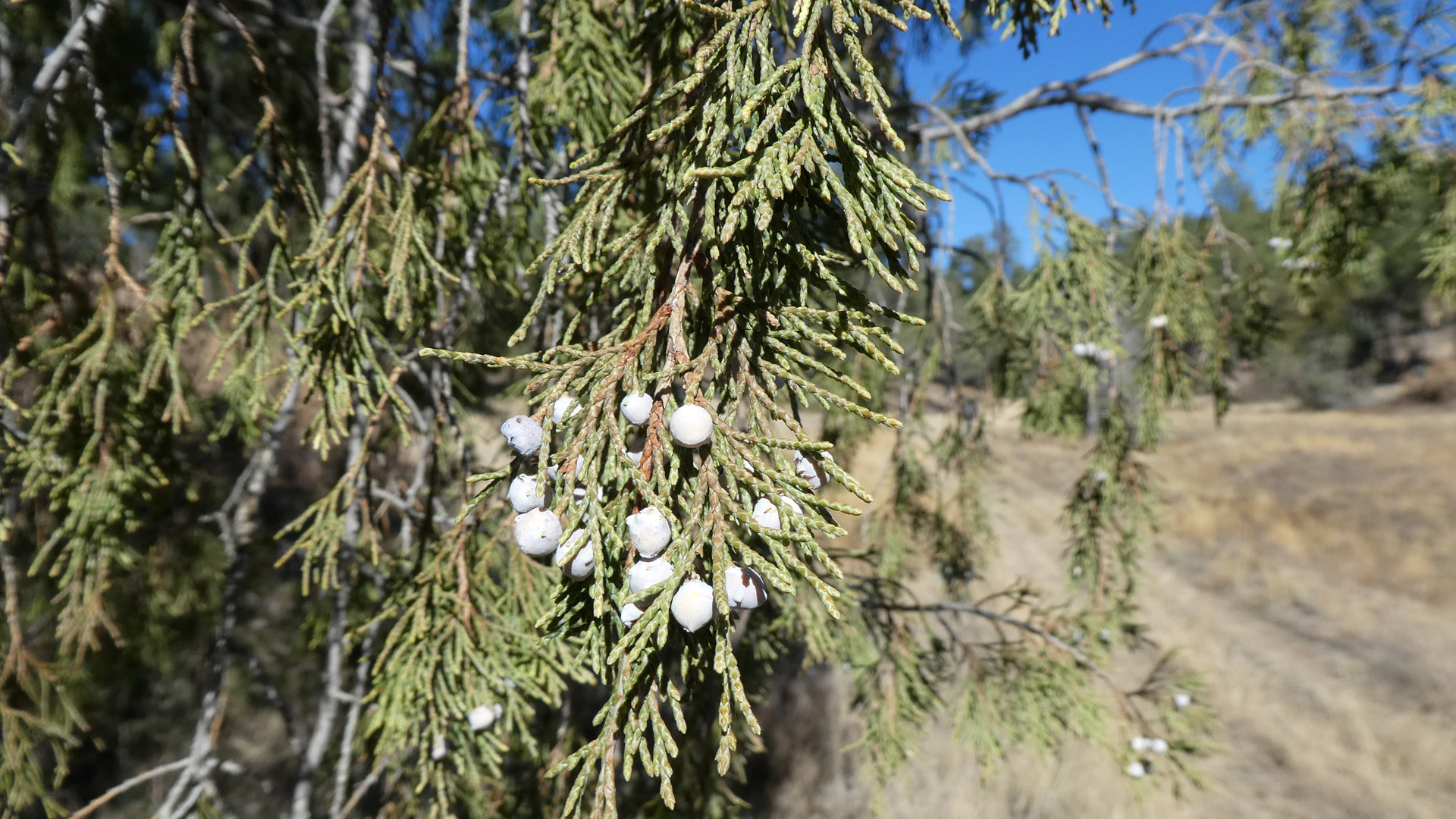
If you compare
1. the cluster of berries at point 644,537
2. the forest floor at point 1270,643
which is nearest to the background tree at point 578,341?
the cluster of berries at point 644,537

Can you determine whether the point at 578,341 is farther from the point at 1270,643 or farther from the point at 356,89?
the point at 1270,643

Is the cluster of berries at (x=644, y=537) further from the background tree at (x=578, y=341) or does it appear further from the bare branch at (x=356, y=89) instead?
the bare branch at (x=356, y=89)

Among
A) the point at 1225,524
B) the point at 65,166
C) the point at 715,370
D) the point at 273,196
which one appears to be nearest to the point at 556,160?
the point at 273,196

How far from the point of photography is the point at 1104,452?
2.54 m

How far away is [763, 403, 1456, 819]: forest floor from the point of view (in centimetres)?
599

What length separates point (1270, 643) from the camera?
854 cm

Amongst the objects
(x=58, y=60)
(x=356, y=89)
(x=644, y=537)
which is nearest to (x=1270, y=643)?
(x=644, y=537)

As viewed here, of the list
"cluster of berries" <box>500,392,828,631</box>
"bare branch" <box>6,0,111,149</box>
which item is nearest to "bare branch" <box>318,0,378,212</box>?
"bare branch" <box>6,0,111,149</box>

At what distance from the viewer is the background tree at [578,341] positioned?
2.58 feet

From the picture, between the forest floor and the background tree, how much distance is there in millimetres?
757

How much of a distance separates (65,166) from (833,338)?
135 inches

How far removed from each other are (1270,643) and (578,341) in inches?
420

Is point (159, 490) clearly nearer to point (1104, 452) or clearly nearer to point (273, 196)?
point (273, 196)

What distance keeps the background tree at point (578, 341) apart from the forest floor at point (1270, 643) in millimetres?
757
